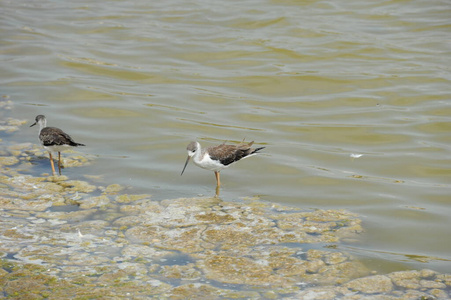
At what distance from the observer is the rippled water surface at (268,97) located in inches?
350

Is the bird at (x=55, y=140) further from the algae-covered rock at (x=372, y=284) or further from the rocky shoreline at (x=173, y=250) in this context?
the algae-covered rock at (x=372, y=284)

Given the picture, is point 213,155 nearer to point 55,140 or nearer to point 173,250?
point 173,250

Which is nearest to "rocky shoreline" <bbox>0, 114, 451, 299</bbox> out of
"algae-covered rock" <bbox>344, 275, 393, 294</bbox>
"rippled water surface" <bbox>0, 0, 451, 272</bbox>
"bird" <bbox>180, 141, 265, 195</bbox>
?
"algae-covered rock" <bbox>344, 275, 393, 294</bbox>

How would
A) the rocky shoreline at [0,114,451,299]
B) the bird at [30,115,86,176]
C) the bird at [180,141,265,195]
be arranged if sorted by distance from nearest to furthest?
the rocky shoreline at [0,114,451,299], the bird at [180,141,265,195], the bird at [30,115,86,176]

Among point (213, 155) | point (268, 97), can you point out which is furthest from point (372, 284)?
point (268, 97)

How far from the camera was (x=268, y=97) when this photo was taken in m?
13.5

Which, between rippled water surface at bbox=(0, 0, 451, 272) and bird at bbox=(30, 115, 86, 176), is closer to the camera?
rippled water surface at bbox=(0, 0, 451, 272)

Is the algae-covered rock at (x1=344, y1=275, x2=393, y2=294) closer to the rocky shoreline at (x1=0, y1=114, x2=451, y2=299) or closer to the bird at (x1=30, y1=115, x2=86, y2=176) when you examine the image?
the rocky shoreline at (x1=0, y1=114, x2=451, y2=299)

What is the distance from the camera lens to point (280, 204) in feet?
27.6

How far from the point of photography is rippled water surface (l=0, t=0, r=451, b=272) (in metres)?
8.89

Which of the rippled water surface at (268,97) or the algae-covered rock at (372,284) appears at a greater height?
the rippled water surface at (268,97)

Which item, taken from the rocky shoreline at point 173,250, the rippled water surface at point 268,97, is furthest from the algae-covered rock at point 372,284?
the rippled water surface at point 268,97

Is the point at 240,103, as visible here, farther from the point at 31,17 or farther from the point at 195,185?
the point at 31,17

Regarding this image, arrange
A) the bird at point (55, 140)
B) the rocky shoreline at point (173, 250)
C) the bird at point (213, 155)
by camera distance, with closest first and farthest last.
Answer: the rocky shoreline at point (173, 250), the bird at point (213, 155), the bird at point (55, 140)
